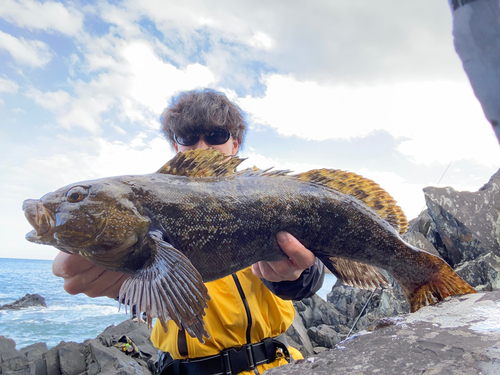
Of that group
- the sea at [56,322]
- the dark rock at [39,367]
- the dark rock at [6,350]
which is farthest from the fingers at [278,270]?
the sea at [56,322]

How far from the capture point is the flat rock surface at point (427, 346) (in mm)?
1688

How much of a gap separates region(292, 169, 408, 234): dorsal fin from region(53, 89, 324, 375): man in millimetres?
660

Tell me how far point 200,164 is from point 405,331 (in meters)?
2.02

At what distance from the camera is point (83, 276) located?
2.67m

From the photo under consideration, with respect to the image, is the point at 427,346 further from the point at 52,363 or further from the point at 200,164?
the point at 52,363

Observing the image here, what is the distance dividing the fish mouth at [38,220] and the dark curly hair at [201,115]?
234 cm

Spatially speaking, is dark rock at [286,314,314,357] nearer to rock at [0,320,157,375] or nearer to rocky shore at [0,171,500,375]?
rocky shore at [0,171,500,375]

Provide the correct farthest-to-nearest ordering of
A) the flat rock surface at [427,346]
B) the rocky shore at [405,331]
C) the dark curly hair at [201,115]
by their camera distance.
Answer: the dark curly hair at [201,115] < the rocky shore at [405,331] < the flat rock surface at [427,346]

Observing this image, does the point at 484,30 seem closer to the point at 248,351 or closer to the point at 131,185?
the point at 131,185

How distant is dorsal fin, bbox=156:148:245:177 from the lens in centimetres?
261

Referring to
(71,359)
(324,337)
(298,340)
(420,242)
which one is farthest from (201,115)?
(324,337)

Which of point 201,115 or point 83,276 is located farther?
point 201,115

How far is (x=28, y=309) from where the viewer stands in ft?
92.6

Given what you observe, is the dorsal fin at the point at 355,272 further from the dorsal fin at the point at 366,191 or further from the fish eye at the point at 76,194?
the fish eye at the point at 76,194
